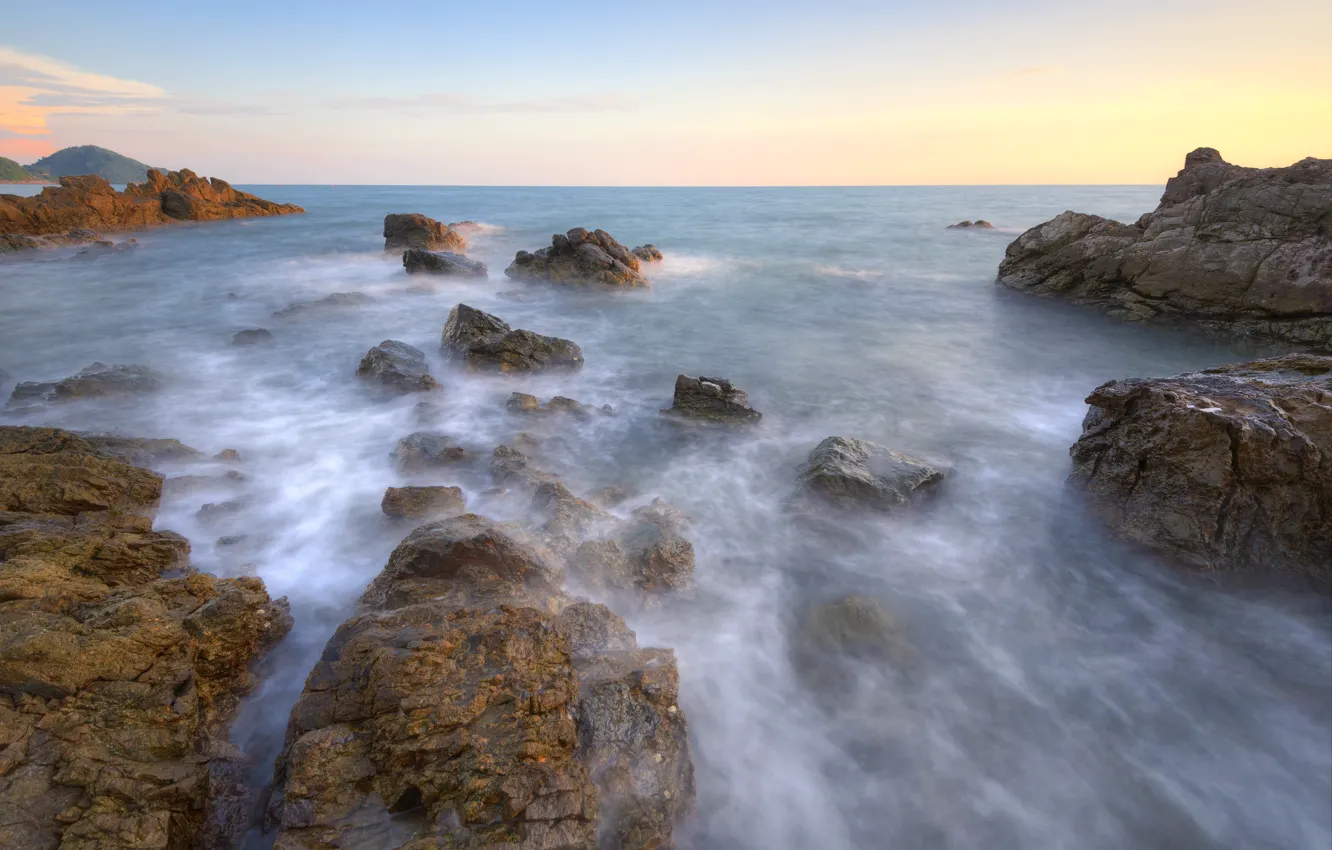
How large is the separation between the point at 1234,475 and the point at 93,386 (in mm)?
13775

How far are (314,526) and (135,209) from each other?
3433 cm

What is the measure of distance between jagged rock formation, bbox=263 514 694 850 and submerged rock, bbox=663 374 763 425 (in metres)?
4.98

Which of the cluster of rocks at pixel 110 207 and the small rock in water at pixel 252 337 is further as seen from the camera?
the cluster of rocks at pixel 110 207

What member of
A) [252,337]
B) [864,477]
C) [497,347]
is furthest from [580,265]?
[864,477]

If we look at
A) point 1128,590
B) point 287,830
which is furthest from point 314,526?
point 1128,590

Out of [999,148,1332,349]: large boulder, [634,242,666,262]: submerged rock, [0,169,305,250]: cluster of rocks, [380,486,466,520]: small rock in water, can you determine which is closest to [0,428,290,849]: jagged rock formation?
[380,486,466,520]: small rock in water

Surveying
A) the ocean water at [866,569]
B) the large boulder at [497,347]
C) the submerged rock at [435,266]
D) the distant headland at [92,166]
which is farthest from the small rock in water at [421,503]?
the distant headland at [92,166]

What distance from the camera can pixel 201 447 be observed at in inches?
295

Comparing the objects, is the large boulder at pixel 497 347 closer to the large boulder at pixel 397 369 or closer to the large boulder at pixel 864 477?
the large boulder at pixel 397 369

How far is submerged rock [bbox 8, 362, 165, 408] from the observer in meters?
8.43

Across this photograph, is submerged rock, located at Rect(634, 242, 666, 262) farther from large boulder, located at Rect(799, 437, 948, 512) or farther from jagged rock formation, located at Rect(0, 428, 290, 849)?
jagged rock formation, located at Rect(0, 428, 290, 849)

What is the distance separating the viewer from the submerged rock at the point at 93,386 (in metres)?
8.43

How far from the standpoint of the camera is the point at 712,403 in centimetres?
895

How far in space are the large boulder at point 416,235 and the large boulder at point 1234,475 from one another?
2336 cm
